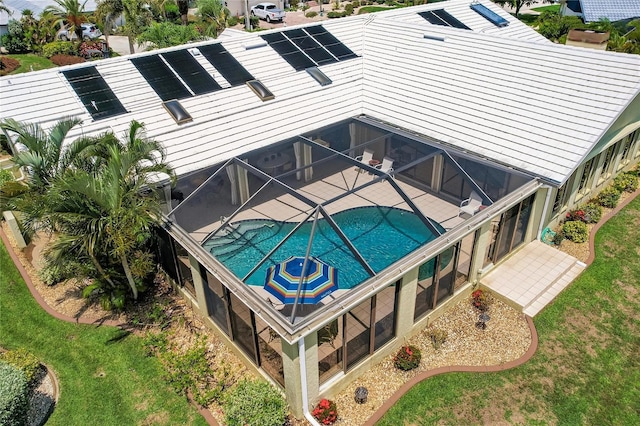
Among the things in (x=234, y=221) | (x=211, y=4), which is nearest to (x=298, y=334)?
(x=234, y=221)

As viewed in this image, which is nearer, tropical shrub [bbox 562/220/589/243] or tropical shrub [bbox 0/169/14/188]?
tropical shrub [bbox 562/220/589/243]

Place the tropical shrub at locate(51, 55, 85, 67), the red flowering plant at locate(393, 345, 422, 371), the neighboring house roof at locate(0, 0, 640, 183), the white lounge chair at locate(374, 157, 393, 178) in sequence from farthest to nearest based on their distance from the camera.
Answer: the tropical shrub at locate(51, 55, 85, 67)
the white lounge chair at locate(374, 157, 393, 178)
the neighboring house roof at locate(0, 0, 640, 183)
the red flowering plant at locate(393, 345, 422, 371)

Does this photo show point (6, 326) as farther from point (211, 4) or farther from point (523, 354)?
point (211, 4)

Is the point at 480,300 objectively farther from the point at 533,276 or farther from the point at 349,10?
the point at 349,10

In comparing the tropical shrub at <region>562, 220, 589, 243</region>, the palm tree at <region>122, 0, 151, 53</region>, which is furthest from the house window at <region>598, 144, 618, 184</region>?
the palm tree at <region>122, 0, 151, 53</region>

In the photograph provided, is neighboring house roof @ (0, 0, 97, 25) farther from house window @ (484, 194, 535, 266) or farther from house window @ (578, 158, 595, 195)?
house window @ (578, 158, 595, 195)
